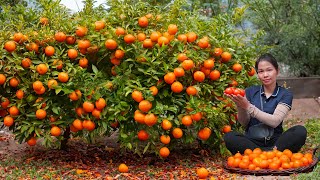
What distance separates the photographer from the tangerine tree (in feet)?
15.6

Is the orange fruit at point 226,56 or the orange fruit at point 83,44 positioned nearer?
the orange fruit at point 83,44

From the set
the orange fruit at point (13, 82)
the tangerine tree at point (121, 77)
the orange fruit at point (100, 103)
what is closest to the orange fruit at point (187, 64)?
the tangerine tree at point (121, 77)

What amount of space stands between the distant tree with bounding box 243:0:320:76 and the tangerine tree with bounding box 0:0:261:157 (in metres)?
4.01

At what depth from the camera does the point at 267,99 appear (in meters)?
5.21

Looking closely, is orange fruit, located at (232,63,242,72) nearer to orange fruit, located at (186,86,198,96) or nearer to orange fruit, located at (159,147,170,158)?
orange fruit, located at (186,86,198,96)

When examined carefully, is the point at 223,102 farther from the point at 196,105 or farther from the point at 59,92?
the point at 59,92

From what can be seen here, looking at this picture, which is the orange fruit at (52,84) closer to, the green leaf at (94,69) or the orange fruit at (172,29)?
the green leaf at (94,69)

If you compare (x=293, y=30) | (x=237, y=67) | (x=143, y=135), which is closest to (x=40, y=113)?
(x=143, y=135)

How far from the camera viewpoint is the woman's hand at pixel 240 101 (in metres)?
4.77

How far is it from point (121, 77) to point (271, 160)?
1399mm

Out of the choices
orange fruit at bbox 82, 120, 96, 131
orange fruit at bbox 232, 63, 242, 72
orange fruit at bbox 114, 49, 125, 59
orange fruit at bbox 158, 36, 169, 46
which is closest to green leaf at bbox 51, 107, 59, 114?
orange fruit at bbox 82, 120, 96, 131

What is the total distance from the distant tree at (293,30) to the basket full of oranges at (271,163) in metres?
4.21

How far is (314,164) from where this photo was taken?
→ 4668 millimetres

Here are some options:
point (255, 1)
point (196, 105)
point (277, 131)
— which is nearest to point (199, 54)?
point (196, 105)
